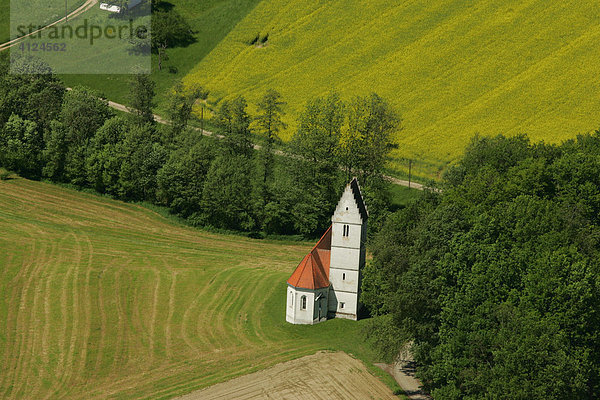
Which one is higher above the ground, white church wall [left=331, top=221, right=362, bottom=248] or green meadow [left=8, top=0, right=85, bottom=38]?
green meadow [left=8, top=0, right=85, bottom=38]

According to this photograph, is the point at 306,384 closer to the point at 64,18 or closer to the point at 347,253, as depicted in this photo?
the point at 347,253

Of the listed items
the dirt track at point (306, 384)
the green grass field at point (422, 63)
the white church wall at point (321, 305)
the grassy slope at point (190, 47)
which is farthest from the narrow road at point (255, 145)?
the dirt track at point (306, 384)

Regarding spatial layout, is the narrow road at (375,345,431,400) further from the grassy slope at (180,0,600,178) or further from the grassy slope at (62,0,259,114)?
the grassy slope at (62,0,259,114)

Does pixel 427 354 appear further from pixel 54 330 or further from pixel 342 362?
pixel 54 330

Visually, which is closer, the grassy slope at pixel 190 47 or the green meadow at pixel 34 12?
the grassy slope at pixel 190 47

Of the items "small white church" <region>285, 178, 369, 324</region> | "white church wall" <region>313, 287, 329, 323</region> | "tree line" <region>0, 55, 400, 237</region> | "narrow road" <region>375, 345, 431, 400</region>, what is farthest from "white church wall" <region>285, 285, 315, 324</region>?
"tree line" <region>0, 55, 400, 237</region>

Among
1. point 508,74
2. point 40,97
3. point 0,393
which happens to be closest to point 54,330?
point 0,393

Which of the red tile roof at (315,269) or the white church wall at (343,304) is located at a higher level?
the red tile roof at (315,269)

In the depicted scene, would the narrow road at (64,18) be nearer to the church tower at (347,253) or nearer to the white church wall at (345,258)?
the church tower at (347,253)
